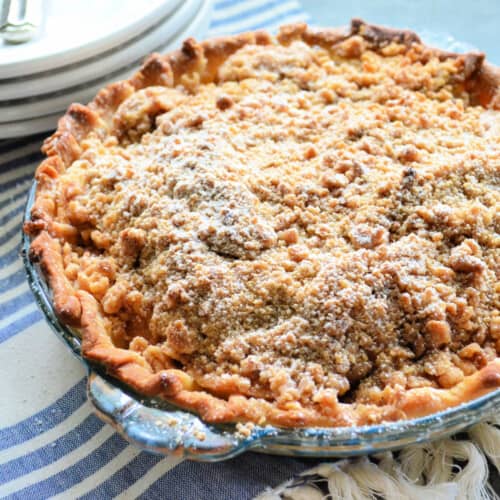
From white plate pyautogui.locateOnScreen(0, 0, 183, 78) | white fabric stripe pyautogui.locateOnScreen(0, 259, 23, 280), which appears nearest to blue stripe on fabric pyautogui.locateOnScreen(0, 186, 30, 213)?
white fabric stripe pyautogui.locateOnScreen(0, 259, 23, 280)

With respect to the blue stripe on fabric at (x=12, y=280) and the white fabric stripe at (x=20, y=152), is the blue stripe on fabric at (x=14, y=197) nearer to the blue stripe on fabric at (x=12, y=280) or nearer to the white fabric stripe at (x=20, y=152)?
the white fabric stripe at (x=20, y=152)

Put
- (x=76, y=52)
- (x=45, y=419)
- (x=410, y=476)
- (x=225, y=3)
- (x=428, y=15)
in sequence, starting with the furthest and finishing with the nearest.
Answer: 1. (x=428, y=15)
2. (x=225, y=3)
3. (x=76, y=52)
4. (x=45, y=419)
5. (x=410, y=476)

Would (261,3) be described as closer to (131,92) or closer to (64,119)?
(131,92)

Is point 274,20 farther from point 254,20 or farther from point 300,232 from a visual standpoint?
point 300,232

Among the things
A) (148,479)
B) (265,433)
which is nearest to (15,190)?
(148,479)

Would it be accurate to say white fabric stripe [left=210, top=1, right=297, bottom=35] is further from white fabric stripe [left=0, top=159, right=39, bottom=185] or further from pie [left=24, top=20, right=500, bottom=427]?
white fabric stripe [left=0, top=159, right=39, bottom=185]

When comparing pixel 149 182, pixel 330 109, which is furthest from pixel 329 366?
pixel 330 109

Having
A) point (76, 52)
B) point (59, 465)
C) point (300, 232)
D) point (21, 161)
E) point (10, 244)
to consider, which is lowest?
point (59, 465)
